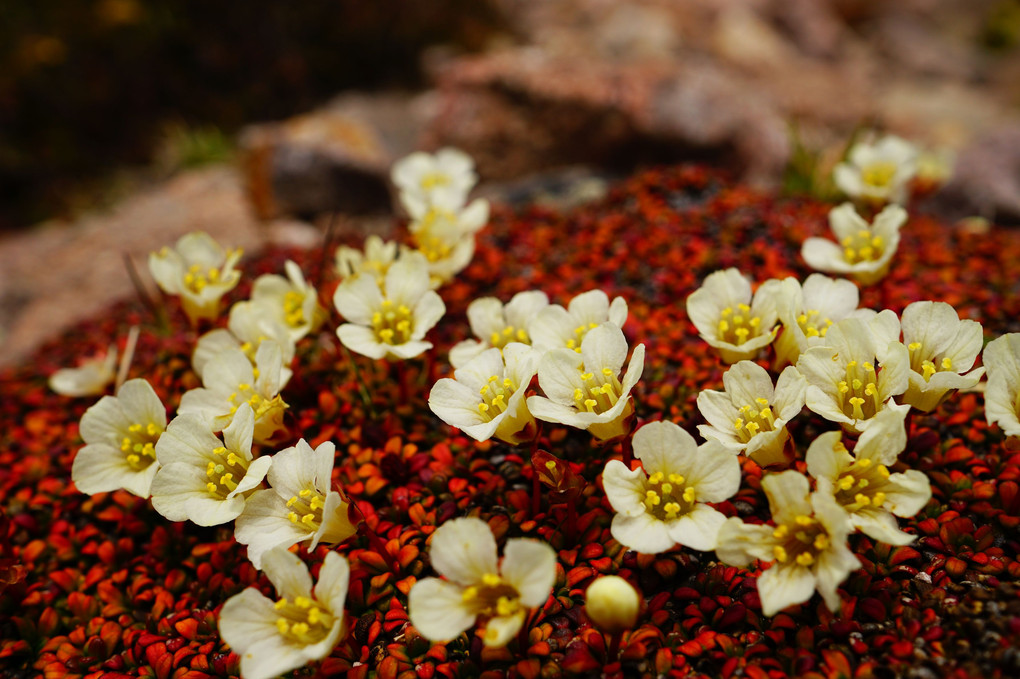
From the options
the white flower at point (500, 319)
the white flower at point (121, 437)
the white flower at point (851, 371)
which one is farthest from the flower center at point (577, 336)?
the white flower at point (121, 437)

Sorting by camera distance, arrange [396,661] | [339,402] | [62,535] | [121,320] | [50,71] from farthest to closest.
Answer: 1. [50,71]
2. [121,320]
3. [339,402]
4. [62,535]
5. [396,661]

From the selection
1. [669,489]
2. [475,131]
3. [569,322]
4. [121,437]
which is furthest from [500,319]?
[475,131]

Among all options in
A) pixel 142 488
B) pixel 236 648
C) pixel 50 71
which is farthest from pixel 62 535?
Result: pixel 50 71

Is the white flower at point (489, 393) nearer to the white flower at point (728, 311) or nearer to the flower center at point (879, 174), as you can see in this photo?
the white flower at point (728, 311)

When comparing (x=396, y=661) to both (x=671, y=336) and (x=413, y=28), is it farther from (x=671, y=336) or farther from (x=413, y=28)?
(x=413, y=28)

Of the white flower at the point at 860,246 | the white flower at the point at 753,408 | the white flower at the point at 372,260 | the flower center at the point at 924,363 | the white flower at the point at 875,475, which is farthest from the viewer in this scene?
the white flower at the point at 372,260

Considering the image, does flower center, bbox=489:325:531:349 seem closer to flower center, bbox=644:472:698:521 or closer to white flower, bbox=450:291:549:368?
white flower, bbox=450:291:549:368
